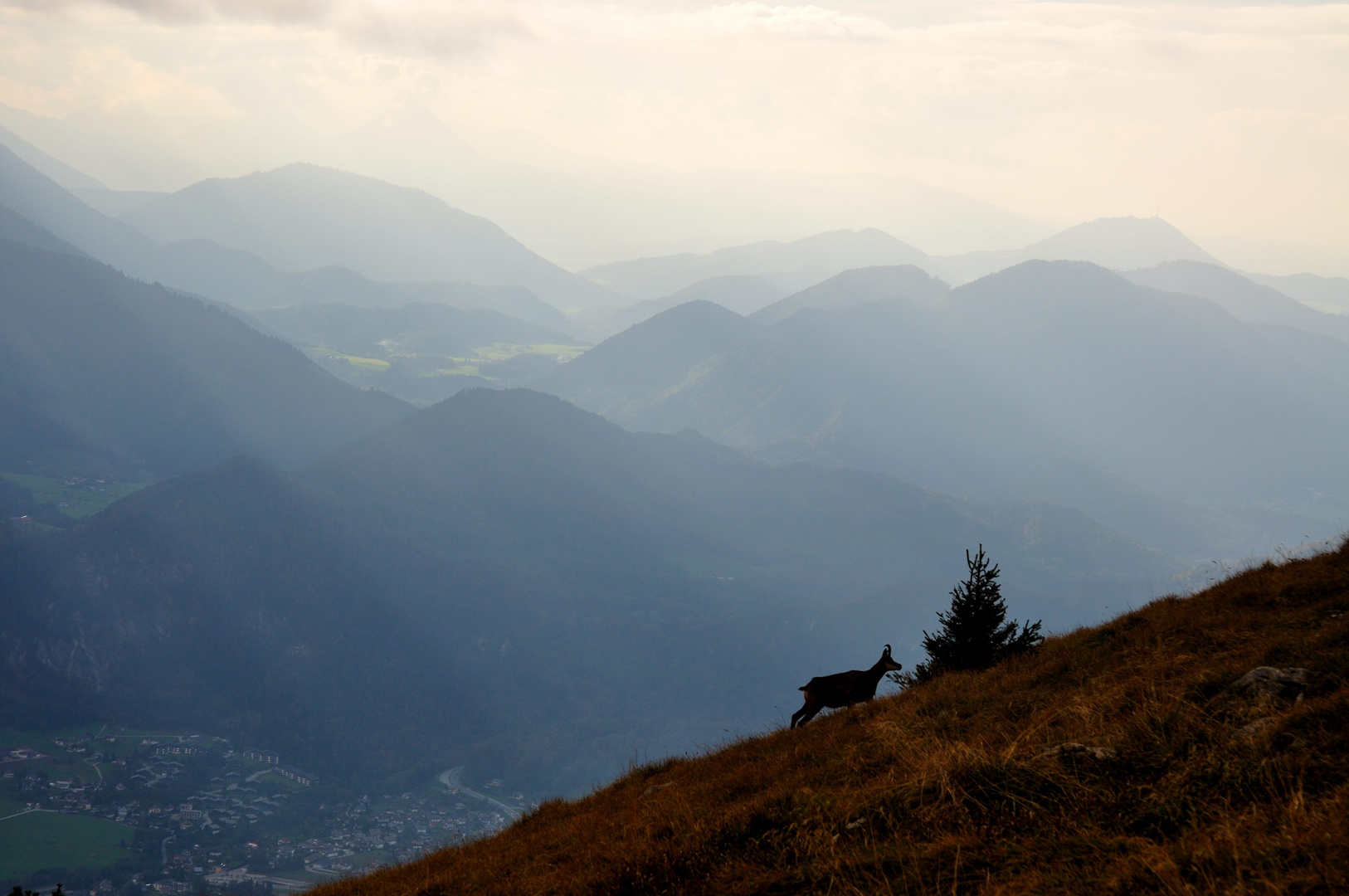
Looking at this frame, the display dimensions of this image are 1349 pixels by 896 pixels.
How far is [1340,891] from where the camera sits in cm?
395

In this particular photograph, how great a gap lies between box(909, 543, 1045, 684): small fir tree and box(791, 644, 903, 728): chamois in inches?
51.3

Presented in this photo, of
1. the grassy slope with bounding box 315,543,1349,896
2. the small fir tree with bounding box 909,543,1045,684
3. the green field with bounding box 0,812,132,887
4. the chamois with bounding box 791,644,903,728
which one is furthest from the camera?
the green field with bounding box 0,812,132,887

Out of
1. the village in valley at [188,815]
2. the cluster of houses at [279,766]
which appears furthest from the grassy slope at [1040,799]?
the cluster of houses at [279,766]

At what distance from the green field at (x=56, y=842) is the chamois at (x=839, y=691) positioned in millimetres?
138344

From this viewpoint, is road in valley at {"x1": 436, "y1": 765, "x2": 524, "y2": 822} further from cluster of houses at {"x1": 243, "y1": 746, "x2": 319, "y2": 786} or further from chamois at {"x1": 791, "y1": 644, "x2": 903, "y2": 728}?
chamois at {"x1": 791, "y1": 644, "x2": 903, "y2": 728}

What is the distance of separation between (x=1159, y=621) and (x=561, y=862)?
997 centimetres

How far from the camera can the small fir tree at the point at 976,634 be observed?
14680 millimetres

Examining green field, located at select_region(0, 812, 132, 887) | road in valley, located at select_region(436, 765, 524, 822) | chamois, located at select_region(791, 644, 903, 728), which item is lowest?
road in valley, located at select_region(436, 765, 524, 822)

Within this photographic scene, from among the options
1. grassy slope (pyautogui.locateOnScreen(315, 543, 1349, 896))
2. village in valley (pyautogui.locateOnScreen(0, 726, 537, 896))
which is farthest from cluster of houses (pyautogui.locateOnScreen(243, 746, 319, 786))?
grassy slope (pyautogui.locateOnScreen(315, 543, 1349, 896))

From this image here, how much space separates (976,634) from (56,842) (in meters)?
160

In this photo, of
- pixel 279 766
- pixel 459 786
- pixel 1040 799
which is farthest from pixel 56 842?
pixel 1040 799

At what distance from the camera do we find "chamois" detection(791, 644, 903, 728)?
1412 cm

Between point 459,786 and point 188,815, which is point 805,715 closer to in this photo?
point 188,815

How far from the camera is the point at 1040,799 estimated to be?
608 cm
